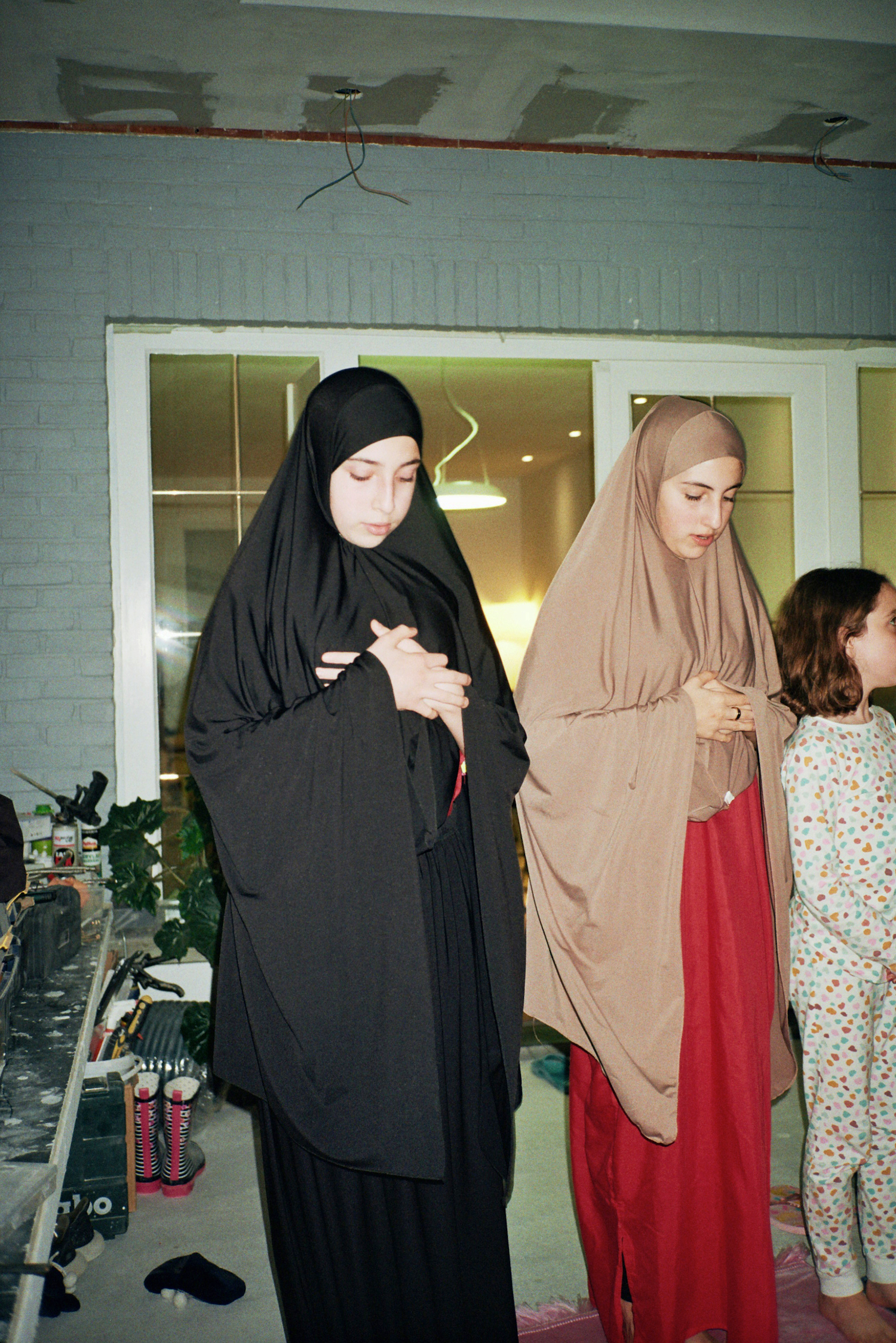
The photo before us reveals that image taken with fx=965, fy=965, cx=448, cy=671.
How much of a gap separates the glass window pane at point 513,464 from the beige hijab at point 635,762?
2673mm

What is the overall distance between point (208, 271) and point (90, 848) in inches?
71.9

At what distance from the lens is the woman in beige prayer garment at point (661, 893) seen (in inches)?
61.7

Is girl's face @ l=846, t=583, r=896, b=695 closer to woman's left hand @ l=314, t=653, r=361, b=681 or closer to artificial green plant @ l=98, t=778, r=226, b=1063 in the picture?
woman's left hand @ l=314, t=653, r=361, b=681

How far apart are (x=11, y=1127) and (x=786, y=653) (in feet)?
4.79

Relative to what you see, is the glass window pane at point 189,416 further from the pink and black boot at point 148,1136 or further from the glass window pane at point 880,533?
the glass window pane at point 880,533

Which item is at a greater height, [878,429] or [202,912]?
[878,429]

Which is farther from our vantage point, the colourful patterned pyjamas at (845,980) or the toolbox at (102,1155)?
the toolbox at (102,1155)

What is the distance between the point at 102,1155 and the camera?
2.16 metres

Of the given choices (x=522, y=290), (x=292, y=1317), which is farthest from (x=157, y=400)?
(x=292, y=1317)

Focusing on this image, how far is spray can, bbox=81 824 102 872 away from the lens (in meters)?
2.86

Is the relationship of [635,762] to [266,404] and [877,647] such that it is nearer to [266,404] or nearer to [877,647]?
[877,647]

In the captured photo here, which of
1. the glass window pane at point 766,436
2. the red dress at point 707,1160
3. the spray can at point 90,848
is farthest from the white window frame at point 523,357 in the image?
the red dress at point 707,1160

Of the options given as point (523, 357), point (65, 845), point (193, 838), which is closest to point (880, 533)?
point (523, 357)

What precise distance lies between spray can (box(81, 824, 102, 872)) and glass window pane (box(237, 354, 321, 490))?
4.03 ft
